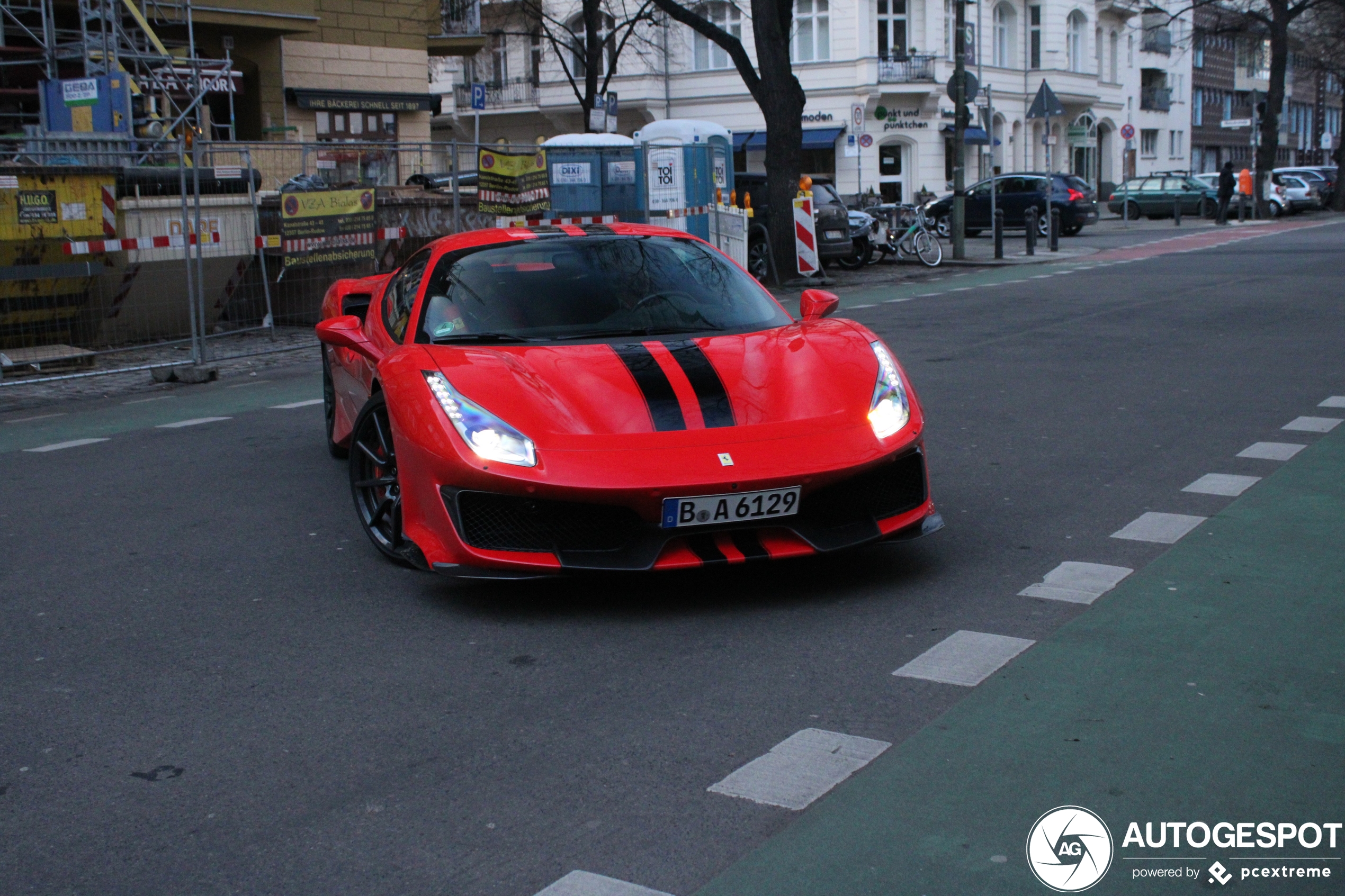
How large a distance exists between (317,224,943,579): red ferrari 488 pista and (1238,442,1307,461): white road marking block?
251 cm

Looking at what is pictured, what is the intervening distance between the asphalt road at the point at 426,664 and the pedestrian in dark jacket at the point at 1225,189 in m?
35.0

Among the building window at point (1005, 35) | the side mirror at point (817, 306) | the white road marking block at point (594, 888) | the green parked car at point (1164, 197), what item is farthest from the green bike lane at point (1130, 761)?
the building window at point (1005, 35)

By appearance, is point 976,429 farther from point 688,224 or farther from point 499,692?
point 688,224

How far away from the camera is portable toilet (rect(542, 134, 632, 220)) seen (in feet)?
59.2

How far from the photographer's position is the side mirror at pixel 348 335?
648 centimetres

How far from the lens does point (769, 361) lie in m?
5.50

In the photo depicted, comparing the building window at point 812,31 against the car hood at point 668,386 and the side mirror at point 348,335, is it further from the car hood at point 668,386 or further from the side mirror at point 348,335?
the car hood at point 668,386

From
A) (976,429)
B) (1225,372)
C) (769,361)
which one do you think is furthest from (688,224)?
(769,361)

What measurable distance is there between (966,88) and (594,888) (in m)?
24.0

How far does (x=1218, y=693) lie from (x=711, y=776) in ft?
4.85

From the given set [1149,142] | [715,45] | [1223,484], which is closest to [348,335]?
[1223,484]

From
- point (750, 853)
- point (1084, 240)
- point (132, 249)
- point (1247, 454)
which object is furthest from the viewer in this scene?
point (1084, 240)

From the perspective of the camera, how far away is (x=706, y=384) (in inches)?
206

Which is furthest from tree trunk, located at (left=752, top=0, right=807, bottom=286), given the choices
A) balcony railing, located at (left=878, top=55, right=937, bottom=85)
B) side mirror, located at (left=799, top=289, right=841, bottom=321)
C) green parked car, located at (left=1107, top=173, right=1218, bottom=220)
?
balcony railing, located at (left=878, top=55, right=937, bottom=85)
